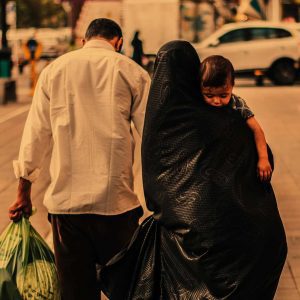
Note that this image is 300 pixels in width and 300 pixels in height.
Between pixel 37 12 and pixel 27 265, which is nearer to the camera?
pixel 27 265

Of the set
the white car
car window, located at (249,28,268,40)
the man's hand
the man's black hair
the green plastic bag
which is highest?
the man's black hair

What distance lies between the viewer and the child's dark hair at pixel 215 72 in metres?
3.67

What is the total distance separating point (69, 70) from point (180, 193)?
0.83 meters

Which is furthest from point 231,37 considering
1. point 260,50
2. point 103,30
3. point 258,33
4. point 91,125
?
point 91,125

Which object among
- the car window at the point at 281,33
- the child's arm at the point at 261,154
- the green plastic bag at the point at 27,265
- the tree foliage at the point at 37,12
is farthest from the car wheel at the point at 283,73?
the tree foliage at the point at 37,12

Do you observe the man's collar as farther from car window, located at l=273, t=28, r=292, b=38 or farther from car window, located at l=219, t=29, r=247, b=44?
car window, located at l=273, t=28, r=292, b=38

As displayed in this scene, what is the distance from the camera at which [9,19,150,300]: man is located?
13.7 ft

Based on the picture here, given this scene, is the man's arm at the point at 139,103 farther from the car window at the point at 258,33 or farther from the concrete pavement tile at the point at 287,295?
the car window at the point at 258,33

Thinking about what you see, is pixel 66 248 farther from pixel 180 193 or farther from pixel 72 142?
pixel 180 193

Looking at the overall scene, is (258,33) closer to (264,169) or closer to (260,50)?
(260,50)

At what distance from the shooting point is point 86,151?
4.18 meters

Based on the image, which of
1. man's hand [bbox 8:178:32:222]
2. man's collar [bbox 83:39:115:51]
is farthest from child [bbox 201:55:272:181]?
man's hand [bbox 8:178:32:222]

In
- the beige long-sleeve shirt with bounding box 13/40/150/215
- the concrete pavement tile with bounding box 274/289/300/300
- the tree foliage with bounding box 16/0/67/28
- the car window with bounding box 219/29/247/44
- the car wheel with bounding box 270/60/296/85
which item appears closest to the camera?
the beige long-sleeve shirt with bounding box 13/40/150/215

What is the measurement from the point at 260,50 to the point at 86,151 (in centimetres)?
2212
